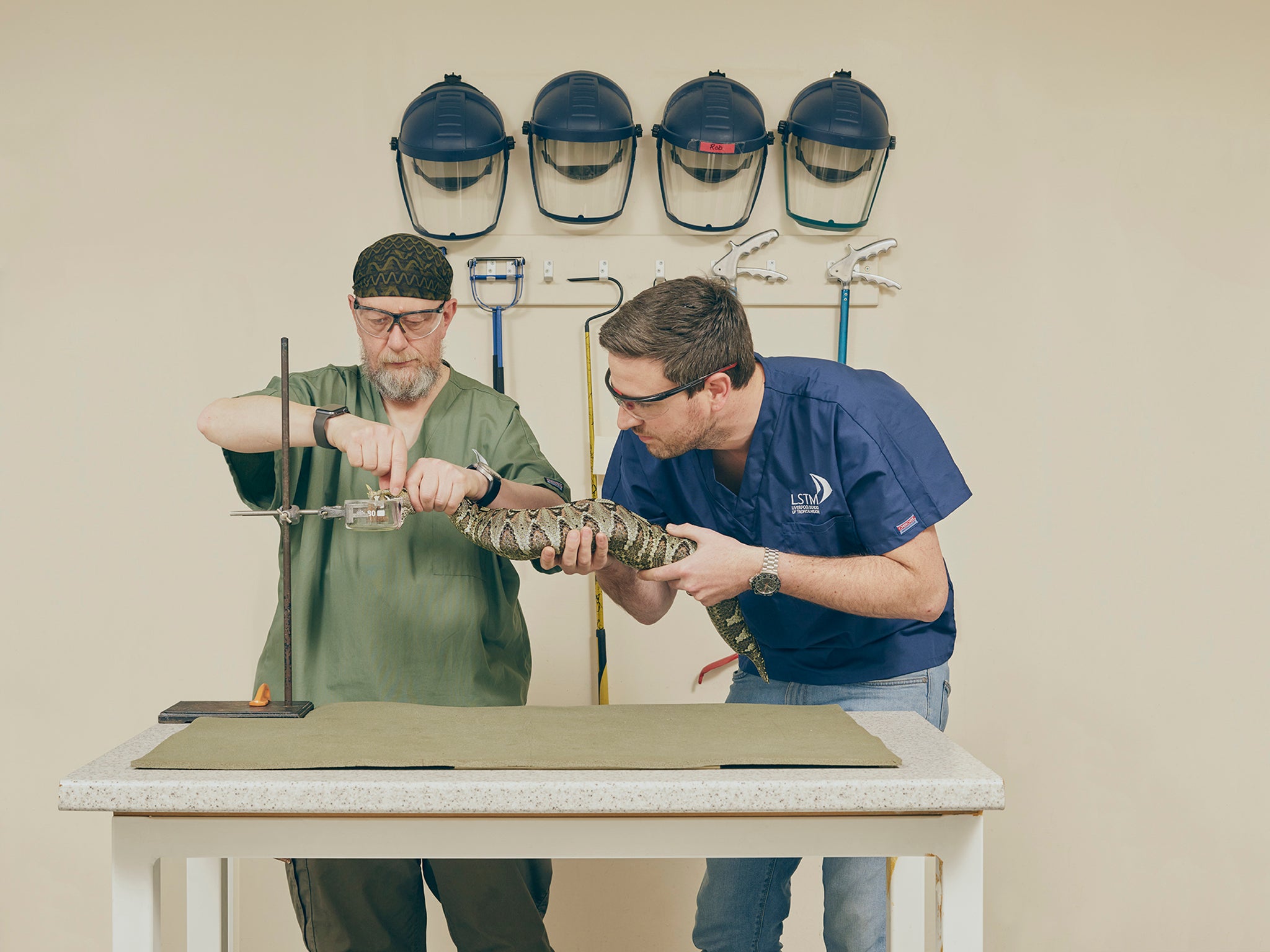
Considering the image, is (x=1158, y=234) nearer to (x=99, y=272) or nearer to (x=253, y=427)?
(x=253, y=427)

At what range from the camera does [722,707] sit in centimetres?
170

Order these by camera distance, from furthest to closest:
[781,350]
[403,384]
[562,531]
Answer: [781,350] → [403,384] → [562,531]

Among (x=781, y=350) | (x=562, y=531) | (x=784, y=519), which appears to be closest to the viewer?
(x=562, y=531)

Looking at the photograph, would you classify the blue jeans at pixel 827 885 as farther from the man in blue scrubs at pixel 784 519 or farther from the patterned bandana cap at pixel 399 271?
the patterned bandana cap at pixel 399 271

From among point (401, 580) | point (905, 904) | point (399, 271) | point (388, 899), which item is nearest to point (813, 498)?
point (905, 904)

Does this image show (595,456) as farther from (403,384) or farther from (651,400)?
(651,400)

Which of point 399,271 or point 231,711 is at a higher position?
point 399,271

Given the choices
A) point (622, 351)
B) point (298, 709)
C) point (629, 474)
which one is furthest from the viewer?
point (629, 474)

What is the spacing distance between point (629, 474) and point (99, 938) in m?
2.30

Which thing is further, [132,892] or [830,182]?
[830,182]

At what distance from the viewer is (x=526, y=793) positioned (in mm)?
1266

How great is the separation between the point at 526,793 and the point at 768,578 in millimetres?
653

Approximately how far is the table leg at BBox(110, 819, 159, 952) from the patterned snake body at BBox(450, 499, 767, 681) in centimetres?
78

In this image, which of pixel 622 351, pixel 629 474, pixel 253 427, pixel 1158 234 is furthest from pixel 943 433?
pixel 253 427
